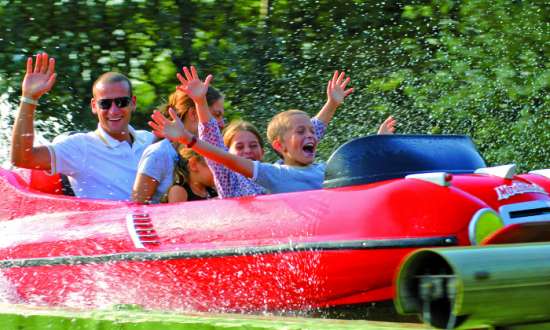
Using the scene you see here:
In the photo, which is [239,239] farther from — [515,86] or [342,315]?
[515,86]

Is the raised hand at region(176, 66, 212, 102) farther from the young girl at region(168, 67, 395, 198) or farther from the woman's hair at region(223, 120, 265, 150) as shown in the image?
the woman's hair at region(223, 120, 265, 150)

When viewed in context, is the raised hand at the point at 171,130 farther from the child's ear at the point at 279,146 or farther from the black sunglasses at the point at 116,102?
the black sunglasses at the point at 116,102

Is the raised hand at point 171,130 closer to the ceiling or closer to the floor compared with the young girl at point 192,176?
closer to the ceiling

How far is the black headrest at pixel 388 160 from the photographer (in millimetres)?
2488

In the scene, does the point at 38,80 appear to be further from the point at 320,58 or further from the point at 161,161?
the point at 320,58

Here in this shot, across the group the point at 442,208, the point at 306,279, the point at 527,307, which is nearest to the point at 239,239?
the point at 306,279

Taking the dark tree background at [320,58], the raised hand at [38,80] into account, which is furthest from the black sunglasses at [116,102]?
the dark tree background at [320,58]

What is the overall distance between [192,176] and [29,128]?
891mm

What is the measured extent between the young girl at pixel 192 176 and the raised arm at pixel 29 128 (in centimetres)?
70

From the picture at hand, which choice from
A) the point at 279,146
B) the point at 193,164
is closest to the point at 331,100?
the point at 279,146

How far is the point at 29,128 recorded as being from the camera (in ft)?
10.7

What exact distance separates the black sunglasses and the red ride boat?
0.74 metres

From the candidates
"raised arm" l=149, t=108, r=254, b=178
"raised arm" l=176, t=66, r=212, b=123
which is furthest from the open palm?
"raised arm" l=176, t=66, r=212, b=123

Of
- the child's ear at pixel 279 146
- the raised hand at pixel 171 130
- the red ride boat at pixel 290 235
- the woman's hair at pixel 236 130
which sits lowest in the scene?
the red ride boat at pixel 290 235
